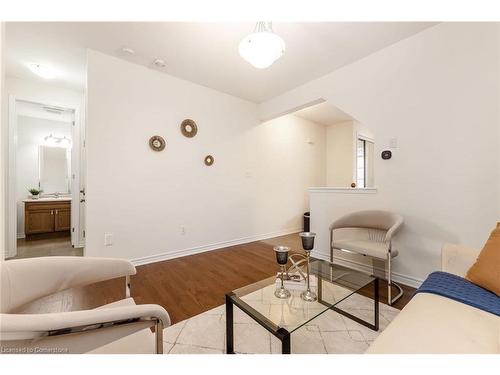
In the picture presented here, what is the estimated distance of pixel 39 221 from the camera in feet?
13.3

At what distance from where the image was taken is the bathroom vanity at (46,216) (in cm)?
396

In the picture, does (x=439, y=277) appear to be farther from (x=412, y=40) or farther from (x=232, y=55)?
(x=232, y=55)

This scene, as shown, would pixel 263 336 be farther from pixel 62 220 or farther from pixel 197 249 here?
pixel 62 220

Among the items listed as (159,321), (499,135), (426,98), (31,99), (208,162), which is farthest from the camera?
(208,162)

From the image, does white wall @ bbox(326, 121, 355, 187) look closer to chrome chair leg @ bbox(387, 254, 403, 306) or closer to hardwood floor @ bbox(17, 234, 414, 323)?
hardwood floor @ bbox(17, 234, 414, 323)

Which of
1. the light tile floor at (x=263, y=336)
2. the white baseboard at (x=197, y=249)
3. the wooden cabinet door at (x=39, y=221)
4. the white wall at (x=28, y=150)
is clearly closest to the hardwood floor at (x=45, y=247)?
the wooden cabinet door at (x=39, y=221)

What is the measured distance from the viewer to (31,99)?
3027 mm

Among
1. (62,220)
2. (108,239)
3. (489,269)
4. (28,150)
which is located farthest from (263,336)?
(28,150)

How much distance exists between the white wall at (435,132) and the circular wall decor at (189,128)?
87.9 inches

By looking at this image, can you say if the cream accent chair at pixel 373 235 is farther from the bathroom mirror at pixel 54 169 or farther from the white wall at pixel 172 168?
the bathroom mirror at pixel 54 169

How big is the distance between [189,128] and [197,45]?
1120 millimetres

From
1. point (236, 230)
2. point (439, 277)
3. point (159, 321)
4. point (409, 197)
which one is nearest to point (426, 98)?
point (409, 197)
